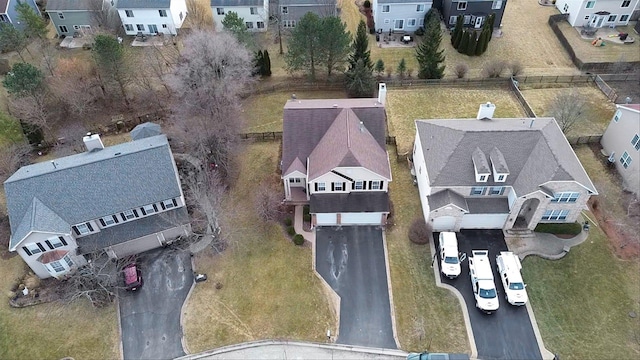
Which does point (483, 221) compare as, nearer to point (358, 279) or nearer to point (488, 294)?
point (488, 294)

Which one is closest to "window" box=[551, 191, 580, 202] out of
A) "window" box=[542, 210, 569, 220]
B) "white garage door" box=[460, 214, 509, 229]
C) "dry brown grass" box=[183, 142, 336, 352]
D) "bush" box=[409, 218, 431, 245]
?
"window" box=[542, 210, 569, 220]

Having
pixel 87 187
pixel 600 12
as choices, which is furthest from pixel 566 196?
pixel 600 12

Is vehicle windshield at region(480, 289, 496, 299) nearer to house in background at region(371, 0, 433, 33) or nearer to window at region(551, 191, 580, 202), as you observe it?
window at region(551, 191, 580, 202)

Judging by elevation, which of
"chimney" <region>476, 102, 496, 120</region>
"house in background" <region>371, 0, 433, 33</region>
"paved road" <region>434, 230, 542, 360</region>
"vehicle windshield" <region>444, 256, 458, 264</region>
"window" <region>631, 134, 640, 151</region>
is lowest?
"paved road" <region>434, 230, 542, 360</region>

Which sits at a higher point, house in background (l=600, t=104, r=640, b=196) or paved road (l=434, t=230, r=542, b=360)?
house in background (l=600, t=104, r=640, b=196)

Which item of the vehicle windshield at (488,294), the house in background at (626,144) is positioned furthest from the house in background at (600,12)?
the vehicle windshield at (488,294)

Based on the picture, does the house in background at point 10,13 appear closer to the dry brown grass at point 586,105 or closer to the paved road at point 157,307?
the paved road at point 157,307
